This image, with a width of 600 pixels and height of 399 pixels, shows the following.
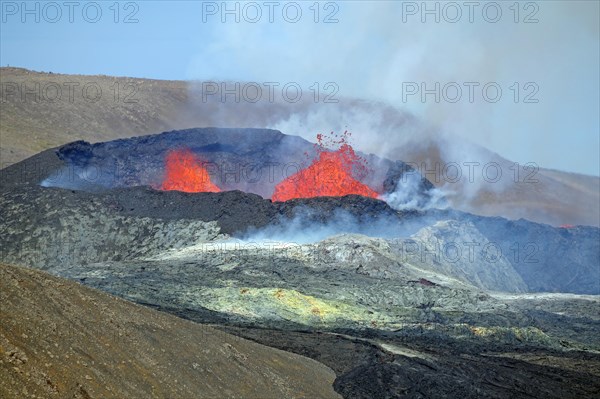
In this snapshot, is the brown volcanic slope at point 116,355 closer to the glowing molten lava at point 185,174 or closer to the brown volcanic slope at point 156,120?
the glowing molten lava at point 185,174

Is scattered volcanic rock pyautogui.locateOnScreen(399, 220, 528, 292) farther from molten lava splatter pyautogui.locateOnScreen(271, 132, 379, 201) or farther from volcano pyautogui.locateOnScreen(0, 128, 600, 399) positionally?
molten lava splatter pyautogui.locateOnScreen(271, 132, 379, 201)

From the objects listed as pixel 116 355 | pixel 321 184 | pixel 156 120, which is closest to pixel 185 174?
pixel 321 184

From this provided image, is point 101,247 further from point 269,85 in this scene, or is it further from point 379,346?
point 269,85

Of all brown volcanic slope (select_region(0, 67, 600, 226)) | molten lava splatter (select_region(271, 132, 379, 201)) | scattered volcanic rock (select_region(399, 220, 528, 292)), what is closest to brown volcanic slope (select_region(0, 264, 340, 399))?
scattered volcanic rock (select_region(399, 220, 528, 292))

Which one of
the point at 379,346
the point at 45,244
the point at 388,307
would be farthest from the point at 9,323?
the point at 45,244

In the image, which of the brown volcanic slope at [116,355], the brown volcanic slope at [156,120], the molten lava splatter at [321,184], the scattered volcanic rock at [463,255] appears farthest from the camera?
the brown volcanic slope at [156,120]

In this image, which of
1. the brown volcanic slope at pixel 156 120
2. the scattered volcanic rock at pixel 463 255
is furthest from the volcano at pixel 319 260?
the brown volcanic slope at pixel 156 120

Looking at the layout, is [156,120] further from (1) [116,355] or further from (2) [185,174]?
(1) [116,355]
